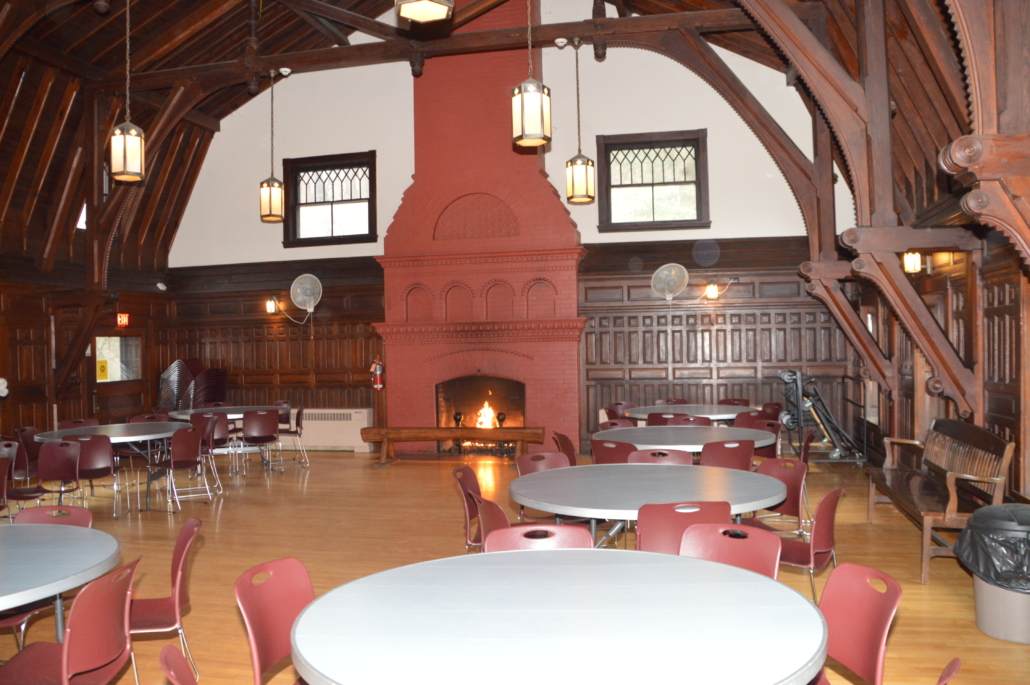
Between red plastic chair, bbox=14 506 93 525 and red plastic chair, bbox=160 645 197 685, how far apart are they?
7.33 ft

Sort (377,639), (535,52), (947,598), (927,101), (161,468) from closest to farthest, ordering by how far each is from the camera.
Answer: (377,639) < (947,598) < (927,101) < (161,468) < (535,52)

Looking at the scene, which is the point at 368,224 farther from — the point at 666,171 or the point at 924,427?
the point at 924,427

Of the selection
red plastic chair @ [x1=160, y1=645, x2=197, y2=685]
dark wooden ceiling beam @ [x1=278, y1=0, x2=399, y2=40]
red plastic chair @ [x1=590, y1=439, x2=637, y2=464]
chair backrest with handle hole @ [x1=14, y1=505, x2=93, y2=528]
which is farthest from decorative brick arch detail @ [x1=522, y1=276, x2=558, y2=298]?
red plastic chair @ [x1=160, y1=645, x2=197, y2=685]

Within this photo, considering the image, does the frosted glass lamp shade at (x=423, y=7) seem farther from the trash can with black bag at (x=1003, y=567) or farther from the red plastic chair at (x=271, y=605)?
the trash can with black bag at (x=1003, y=567)

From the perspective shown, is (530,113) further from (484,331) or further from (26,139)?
(26,139)

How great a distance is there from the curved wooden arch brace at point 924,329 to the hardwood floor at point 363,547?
1.31 meters

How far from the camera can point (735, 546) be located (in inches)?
130

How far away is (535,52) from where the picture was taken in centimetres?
1157

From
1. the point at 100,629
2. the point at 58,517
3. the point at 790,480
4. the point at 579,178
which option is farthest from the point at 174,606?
the point at 579,178

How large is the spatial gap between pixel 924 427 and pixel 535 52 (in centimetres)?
745

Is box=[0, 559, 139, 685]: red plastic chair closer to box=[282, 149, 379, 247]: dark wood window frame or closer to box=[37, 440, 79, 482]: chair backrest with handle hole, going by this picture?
box=[37, 440, 79, 482]: chair backrest with handle hole

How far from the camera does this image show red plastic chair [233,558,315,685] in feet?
8.79

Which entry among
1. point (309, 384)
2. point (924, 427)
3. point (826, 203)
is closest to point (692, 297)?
point (826, 203)

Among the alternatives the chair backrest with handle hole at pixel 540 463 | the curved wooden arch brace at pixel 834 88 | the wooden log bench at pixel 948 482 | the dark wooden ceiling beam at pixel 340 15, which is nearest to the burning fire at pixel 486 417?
the dark wooden ceiling beam at pixel 340 15
